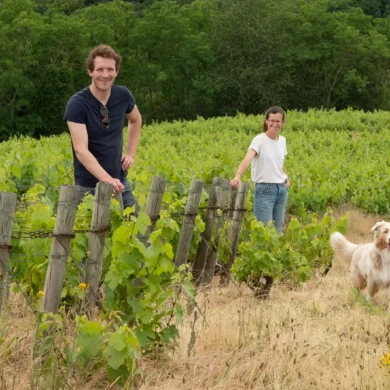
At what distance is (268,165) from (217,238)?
967mm

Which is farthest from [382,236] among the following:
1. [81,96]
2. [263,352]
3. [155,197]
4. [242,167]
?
[81,96]

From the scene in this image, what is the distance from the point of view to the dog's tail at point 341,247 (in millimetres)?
8469

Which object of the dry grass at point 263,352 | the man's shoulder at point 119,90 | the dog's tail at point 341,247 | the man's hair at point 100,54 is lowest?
the dry grass at point 263,352

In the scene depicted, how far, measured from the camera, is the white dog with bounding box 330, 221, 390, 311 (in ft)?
24.5

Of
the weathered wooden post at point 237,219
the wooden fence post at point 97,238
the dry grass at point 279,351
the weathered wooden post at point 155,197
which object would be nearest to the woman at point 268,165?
the weathered wooden post at point 237,219

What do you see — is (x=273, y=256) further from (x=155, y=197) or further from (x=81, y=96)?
(x=81, y=96)

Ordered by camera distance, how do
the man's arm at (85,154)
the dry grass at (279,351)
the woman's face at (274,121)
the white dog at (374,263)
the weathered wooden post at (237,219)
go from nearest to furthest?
the dry grass at (279,351), the man's arm at (85,154), the white dog at (374,263), the woman's face at (274,121), the weathered wooden post at (237,219)

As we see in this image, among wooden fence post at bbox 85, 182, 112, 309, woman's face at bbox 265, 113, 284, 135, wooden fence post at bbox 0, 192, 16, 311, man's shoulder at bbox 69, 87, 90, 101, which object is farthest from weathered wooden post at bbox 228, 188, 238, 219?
wooden fence post at bbox 0, 192, 16, 311

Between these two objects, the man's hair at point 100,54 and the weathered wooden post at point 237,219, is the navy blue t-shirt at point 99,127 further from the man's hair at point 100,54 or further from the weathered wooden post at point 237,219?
the weathered wooden post at point 237,219

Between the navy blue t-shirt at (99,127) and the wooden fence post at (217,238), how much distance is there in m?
1.93

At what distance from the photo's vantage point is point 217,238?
333 inches

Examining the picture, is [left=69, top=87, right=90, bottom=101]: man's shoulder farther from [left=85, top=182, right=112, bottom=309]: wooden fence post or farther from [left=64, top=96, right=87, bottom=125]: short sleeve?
[left=85, top=182, right=112, bottom=309]: wooden fence post

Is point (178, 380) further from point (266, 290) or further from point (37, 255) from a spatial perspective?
point (266, 290)

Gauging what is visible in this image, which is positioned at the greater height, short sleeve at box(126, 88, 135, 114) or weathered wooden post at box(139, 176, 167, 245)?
short sleeve at box(126, 88, 135, 114)
